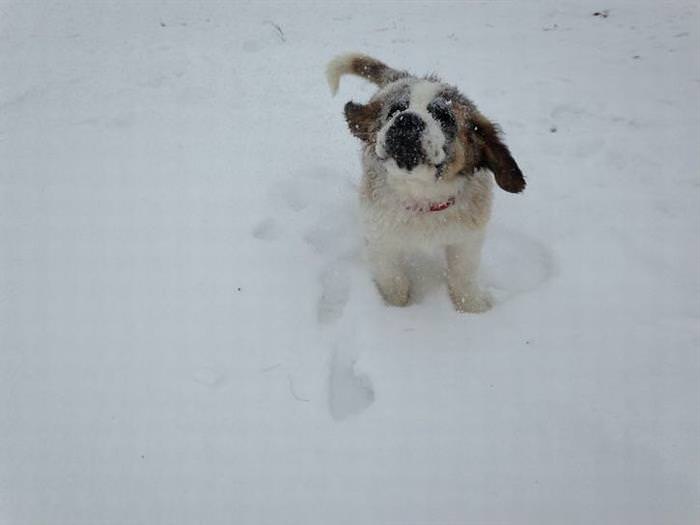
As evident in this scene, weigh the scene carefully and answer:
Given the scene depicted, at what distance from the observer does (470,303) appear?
2.44 m

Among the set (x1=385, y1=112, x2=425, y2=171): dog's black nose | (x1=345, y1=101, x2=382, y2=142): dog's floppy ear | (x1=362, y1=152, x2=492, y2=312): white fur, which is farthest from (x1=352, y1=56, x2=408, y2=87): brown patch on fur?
(x1=385, y1=112, x2=425, y2=171): dog's black nose

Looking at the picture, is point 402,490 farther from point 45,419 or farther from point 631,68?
point 631,68

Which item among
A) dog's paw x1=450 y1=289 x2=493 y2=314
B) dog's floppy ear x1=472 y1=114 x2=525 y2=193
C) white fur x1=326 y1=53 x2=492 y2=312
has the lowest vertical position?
dog's paw x1=450 y1=289 x2=493 y2=314

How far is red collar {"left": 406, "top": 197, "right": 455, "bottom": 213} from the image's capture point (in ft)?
7.27

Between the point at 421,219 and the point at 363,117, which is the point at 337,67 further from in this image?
the point at 421,219

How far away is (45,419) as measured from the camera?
A: 1.99 meters

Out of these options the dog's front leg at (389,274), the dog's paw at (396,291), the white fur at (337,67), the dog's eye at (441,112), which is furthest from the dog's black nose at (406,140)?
the white fur at (337,67)

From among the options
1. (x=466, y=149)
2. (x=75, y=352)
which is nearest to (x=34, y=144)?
(x=75, y=352)

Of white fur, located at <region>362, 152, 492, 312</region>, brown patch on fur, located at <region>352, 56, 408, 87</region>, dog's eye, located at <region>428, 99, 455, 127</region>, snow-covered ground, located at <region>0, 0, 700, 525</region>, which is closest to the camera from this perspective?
snow-covered ground, located at <region>0, 0, 700, 525</region>

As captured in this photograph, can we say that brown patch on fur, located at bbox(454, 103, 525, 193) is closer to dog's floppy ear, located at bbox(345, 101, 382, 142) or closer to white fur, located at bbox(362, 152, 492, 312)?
white fur, located at bbox(362, 152, 492, 312)

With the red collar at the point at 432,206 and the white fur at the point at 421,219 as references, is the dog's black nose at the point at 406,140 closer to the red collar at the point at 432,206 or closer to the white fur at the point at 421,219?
the white fur at the point at 421,219

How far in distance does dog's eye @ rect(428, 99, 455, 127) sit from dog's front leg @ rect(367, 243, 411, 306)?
2.13 feet

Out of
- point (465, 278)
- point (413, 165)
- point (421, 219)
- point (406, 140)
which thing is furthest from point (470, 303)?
point (406, 140)

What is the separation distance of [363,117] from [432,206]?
20.2 inches
